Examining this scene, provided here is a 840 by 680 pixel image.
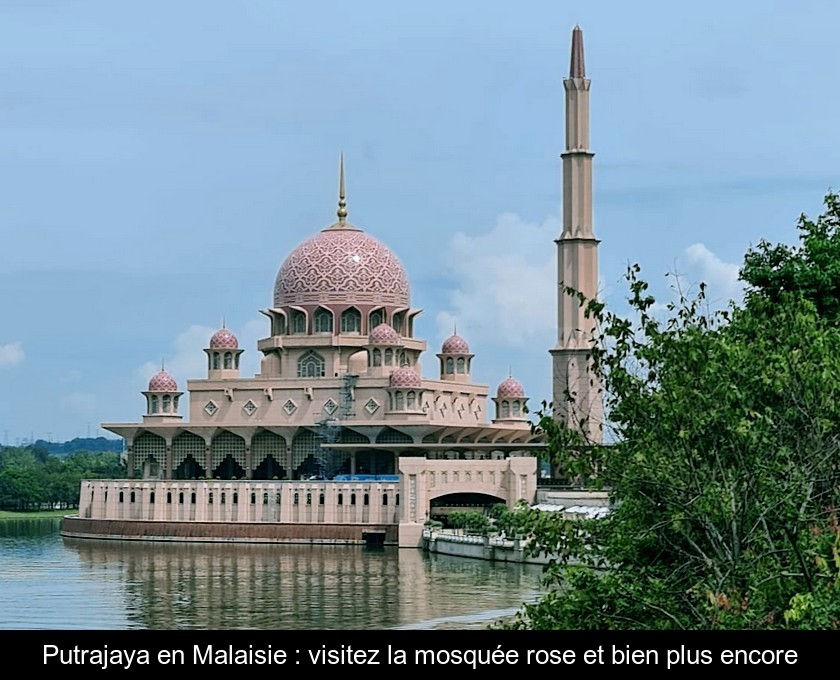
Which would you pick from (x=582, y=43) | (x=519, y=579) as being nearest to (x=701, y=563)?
(x=519, y=579)

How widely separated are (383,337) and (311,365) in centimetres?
457

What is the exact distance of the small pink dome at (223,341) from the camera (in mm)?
81938

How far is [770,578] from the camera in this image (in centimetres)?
1975

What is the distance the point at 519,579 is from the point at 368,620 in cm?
1258

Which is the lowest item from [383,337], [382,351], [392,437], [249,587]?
[249,587]

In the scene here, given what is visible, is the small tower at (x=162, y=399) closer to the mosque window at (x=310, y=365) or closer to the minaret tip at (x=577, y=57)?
the mosque window at (x=310, y=365)

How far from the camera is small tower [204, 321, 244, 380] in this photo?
81562 millimetres

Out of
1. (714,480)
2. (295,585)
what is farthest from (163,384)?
(714,480)

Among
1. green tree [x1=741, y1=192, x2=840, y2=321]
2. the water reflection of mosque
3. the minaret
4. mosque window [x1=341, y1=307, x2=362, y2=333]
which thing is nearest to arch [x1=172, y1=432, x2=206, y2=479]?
mosque window [x1=341, y1=307, x2=362, y2=333]

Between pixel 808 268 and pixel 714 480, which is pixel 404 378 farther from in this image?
pixel 714 480

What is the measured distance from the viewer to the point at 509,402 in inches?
3219

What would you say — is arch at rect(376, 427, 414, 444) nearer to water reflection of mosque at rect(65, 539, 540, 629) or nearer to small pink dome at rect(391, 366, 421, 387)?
small pink dome at rect(391, 366, 421, 387)

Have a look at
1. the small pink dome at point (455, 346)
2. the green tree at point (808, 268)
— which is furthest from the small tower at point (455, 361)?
the green tree at point (808, 268)
